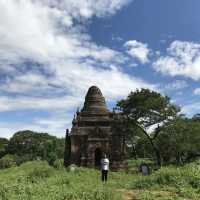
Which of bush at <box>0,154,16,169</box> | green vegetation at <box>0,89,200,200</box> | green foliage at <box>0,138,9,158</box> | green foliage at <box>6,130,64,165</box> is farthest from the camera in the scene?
green foliage at <box>0,138,9,158</box>

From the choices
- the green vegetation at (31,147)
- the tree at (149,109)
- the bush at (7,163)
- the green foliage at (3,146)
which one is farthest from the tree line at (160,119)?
the green foliage at (3,146)

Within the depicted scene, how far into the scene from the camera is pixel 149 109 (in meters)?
34.4

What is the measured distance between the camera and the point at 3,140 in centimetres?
9138

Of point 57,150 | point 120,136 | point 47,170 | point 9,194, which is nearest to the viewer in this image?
point 9,194

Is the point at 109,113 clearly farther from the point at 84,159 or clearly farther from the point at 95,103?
the point at 84,159

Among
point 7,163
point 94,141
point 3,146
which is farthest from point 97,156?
point 3,146

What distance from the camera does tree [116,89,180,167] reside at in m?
34.4

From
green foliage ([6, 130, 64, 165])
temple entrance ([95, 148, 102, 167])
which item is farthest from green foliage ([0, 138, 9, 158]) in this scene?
temple entrance ([95, 148, 102, 167])

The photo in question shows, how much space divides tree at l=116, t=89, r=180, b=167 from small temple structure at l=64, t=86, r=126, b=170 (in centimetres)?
265

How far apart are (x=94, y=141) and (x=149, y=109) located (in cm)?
674

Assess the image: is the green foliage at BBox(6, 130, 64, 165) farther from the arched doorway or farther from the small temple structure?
the arched doorway

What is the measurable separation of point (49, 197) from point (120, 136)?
2569 centimetres

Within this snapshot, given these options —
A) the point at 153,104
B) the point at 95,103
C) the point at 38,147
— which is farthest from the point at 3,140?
the point at 153,104

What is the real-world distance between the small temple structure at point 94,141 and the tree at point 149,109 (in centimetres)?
265
